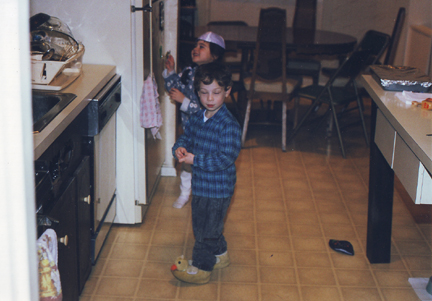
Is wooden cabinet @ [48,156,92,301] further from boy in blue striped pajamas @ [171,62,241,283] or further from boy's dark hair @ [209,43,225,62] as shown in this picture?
boy's dark hair @ [209,43,225,62]

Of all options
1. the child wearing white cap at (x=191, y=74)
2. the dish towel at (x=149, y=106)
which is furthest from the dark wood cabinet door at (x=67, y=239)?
the child wearing white cap at (x=191, y=74)

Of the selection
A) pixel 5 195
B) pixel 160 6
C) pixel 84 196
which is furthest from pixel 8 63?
pixel 160 6

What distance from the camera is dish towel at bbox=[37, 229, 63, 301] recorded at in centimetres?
132

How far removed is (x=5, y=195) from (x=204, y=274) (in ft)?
4.93

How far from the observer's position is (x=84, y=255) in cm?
213

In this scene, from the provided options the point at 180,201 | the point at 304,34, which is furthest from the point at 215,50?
the point at 304,34

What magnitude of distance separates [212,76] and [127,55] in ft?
2.19

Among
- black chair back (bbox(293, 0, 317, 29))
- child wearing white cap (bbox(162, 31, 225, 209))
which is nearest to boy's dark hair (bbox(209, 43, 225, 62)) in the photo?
child wearing white cap (bbox(162, 31, 225, 209))

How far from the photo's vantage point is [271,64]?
4.01 meters

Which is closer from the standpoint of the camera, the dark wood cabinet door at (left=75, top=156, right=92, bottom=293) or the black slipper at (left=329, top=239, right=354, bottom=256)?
the dark wood cabinet door at (left=75, top=156, right=92, bottom=293)

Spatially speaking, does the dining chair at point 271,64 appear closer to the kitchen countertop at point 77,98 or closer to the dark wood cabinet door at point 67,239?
the kitchen countertop at point 77,98

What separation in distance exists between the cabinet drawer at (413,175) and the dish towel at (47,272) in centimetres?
116

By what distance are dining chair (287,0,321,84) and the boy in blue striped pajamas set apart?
2.53 metres

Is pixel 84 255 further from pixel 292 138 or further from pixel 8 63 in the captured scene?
pixel 292 138
